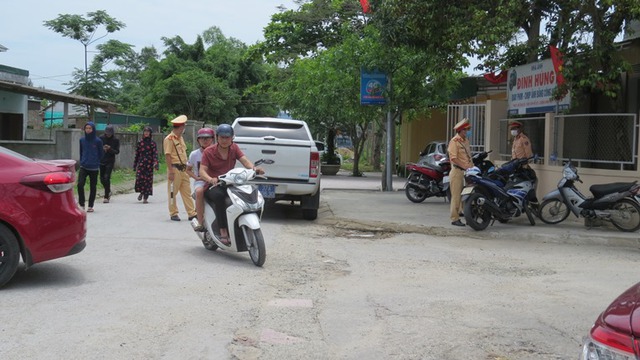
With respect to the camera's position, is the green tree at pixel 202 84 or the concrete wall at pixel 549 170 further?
the green tree at pixel 202 84

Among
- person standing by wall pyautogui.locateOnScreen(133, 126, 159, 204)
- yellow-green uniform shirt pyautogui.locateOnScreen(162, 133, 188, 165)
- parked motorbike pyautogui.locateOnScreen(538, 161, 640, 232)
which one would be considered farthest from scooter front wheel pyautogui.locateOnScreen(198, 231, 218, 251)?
parked motorbike pyautogui.locateOnScreen(538, 161, 640, 232)

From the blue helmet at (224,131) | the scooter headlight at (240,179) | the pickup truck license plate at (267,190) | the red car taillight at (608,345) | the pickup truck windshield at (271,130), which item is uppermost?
the pickup truck windshield at (271,130)

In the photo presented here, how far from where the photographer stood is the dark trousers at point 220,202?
8090 mm

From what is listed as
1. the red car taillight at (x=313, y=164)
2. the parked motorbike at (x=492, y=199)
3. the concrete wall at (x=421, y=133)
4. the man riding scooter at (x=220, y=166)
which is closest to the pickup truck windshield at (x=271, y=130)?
the red car taillight at (x=313, y=164)

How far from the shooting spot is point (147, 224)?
35.6ft

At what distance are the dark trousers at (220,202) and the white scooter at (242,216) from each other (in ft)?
0.21

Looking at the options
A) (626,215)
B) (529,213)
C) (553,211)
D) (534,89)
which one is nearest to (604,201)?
(626,215)

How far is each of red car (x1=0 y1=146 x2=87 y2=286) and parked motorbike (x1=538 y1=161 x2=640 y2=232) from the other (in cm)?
837

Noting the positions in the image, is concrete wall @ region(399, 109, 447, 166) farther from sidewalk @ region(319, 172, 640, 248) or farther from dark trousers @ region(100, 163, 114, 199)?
dark trousers @ region(100, 163, 114, 199)

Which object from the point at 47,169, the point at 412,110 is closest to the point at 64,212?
the point at 47,169

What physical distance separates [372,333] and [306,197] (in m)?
6.97

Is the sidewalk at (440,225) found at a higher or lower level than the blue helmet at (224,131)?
lower

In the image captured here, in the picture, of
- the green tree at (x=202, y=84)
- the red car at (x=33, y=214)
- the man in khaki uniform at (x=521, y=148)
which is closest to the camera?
the red car at (x=33, y=214)

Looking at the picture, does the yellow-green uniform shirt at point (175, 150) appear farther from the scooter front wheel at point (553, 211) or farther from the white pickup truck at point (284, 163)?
the scooter front wheel at point (553, 211)
